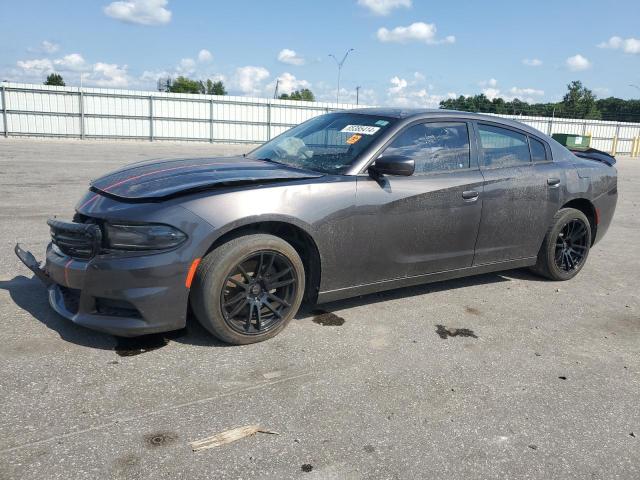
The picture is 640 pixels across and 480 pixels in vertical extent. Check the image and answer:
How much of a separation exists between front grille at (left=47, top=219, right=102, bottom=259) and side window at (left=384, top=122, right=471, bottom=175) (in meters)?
2.09

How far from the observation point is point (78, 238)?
327 centimetres

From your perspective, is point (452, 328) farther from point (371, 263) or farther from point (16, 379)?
point (16, 379)

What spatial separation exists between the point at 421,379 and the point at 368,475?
100 centimetres

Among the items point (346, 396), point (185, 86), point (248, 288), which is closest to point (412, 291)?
point (248, 288)

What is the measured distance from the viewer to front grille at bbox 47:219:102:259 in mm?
3189

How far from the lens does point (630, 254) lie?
681 cm

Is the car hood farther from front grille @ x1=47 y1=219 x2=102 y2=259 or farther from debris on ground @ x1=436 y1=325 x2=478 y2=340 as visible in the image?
debris on ground @ x1=436 y1=325 x2=478 y2=340

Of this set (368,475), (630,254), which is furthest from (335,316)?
(630,254)

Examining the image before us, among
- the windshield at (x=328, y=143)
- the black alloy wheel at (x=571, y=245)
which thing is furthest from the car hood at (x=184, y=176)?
the black alloy wheel at (x=571, y=245)

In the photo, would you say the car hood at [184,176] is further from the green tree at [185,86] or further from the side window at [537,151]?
the green tree at [185,86]

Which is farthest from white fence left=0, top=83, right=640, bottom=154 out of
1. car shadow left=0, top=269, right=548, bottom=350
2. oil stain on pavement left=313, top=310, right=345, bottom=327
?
oil stain on pavement left=313, top=310, right=345, bottom=327

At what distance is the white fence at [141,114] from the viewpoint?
2762 centimetres

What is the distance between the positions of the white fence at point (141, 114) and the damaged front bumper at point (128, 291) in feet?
92.9

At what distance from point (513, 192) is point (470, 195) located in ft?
1.76
